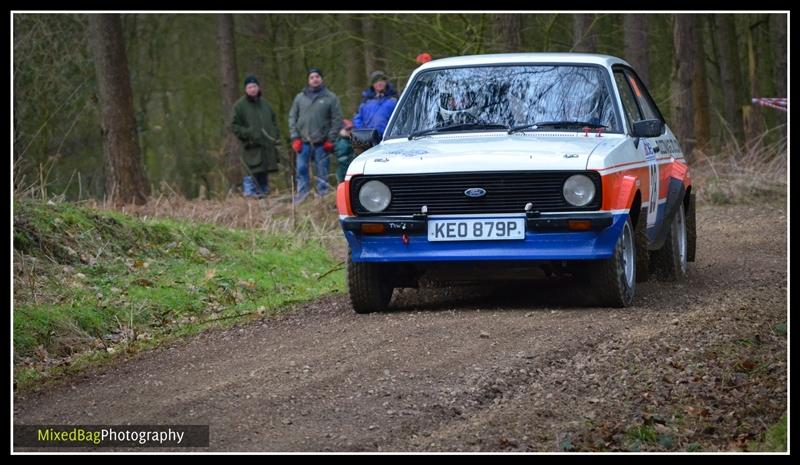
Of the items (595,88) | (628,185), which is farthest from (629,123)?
(628,185)

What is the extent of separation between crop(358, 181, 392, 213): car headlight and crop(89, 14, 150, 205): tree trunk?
1019cm

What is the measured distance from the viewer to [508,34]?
19.7 m

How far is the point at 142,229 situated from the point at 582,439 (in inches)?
291

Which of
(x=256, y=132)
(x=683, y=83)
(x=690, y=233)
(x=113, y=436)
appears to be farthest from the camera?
(x=683, y=83)

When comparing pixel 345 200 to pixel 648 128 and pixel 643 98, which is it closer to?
pixel 648 128

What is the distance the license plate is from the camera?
834cm

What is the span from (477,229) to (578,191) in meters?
0.70

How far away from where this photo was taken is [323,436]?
562 centimetres

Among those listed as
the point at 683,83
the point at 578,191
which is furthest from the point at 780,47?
the point at 578,191

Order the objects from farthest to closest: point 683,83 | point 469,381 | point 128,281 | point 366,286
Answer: point 683,83, point 128,281, point 366,286, point 469,381

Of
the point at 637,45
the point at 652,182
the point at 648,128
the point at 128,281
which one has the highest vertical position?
the point at 637,45

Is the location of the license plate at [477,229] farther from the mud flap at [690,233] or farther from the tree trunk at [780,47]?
the tree trunk at [780,47]

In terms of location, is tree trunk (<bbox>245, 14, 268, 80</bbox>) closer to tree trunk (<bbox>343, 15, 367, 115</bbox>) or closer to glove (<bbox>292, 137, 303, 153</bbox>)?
tree trunk (<bbox>343, 15, 367, 115</bbox>)

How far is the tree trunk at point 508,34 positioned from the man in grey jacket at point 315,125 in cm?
315
